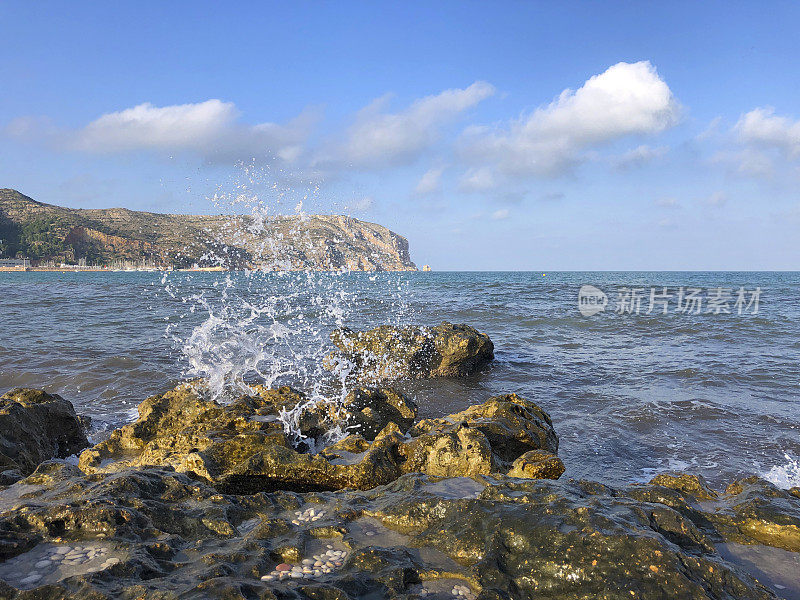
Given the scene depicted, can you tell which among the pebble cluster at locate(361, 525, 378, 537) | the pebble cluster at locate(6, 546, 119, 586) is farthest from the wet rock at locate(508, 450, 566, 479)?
the pebble cluster at locate(6, 546, 119, 586)

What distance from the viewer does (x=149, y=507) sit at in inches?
111

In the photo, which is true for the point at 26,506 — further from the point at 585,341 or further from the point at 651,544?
the point at 585,341

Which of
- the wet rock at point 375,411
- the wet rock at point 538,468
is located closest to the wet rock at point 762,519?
the wet rock at point 538,468

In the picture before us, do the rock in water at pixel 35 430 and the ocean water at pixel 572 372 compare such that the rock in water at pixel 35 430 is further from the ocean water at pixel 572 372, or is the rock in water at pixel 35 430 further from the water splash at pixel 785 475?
the water splash at pixel 785 475

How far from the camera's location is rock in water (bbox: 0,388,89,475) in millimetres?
4387

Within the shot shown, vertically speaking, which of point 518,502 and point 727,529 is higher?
point 518,502

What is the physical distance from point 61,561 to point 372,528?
1.63 m

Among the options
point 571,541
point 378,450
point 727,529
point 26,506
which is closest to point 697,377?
point 727,529

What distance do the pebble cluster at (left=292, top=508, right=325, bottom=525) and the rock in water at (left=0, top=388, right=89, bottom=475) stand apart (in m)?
3.08

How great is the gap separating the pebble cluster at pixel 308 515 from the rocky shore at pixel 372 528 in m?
0.02

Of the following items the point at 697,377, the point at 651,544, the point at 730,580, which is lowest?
the point at 697,377

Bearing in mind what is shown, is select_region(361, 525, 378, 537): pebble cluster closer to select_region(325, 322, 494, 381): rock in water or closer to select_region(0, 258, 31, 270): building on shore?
select_region(325, 322, 494, 381): rock in water

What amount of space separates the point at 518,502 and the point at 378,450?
1689 millimetres

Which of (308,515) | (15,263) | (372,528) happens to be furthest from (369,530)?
(15,263)
